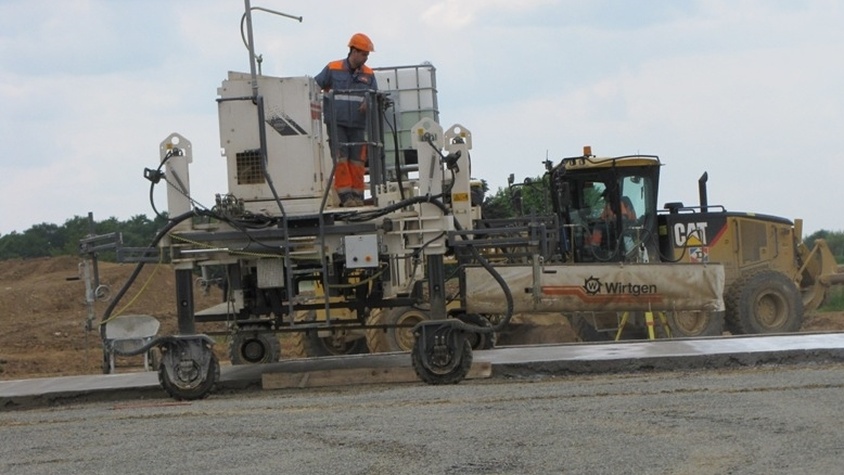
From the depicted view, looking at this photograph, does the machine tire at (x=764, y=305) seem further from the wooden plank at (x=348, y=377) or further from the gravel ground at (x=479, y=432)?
the gravel ground at (x=479, y=432)

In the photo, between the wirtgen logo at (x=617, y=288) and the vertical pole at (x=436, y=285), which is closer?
the vertical pole at (x=436, y=285)

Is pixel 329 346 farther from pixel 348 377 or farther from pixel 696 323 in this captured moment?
pixel 348 377

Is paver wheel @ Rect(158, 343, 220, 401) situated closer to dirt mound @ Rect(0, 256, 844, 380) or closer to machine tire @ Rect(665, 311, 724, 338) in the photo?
dirt mound @ Rect(0, 256, 844, 380)

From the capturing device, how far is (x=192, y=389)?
48.4 feet

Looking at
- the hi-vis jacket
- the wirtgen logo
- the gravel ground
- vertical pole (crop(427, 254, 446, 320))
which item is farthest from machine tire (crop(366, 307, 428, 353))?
the gravel ground

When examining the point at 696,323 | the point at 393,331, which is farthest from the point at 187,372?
the point at 696,323

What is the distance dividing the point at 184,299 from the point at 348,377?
6.57 ft

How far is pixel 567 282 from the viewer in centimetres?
2055

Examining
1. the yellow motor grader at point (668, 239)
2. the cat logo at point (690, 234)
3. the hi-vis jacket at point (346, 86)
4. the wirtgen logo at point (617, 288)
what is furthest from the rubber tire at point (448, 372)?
the cat logo at point (690, 234)

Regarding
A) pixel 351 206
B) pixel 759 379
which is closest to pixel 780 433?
pixel 759 379

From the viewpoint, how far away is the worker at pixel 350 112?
15.6 meters

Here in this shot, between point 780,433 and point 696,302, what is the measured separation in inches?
441

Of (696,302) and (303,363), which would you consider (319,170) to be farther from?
(696,302)

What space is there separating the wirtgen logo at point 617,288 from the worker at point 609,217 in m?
→ 2.26
